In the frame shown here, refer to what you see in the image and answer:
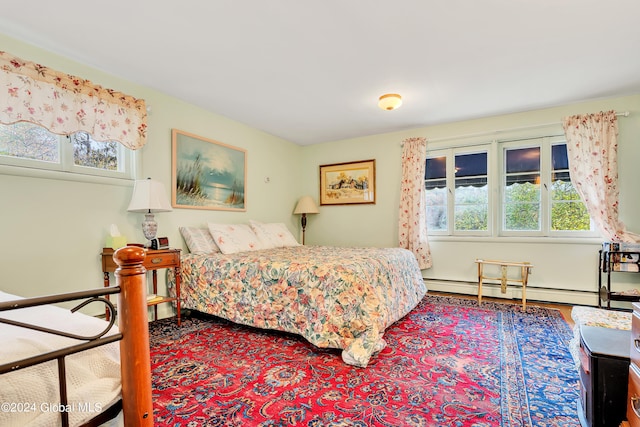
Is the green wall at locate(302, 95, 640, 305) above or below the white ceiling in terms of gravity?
below

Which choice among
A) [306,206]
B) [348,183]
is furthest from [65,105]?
[348,183]

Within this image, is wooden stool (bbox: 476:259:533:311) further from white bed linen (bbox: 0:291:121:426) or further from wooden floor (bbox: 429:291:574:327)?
white bed linen (bbox: 0:291:121:426)

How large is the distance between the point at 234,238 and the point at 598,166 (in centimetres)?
406

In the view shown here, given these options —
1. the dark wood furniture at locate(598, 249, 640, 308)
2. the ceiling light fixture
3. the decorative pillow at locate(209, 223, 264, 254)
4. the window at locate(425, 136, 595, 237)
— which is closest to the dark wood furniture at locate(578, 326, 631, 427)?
the dark wood furniture at locate(598, 249, 640, 308)

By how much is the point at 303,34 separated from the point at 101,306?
111 inches

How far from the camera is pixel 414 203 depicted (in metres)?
4.13

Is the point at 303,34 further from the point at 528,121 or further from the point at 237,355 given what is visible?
the point at 528,121

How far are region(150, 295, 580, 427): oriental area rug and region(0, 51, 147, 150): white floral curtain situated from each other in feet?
5.97

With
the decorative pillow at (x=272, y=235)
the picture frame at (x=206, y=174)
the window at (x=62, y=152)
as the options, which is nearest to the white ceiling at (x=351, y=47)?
the picture frame at (x=206, y=174)

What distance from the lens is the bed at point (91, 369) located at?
0.73 metres

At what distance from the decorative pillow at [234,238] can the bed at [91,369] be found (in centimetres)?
231

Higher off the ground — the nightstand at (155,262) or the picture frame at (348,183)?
the picture frame at (348,183)

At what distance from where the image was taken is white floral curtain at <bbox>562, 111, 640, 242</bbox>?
3.12m

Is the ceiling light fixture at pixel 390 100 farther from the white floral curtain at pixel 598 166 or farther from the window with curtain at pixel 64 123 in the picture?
the window with curtain at pixel 64 123
